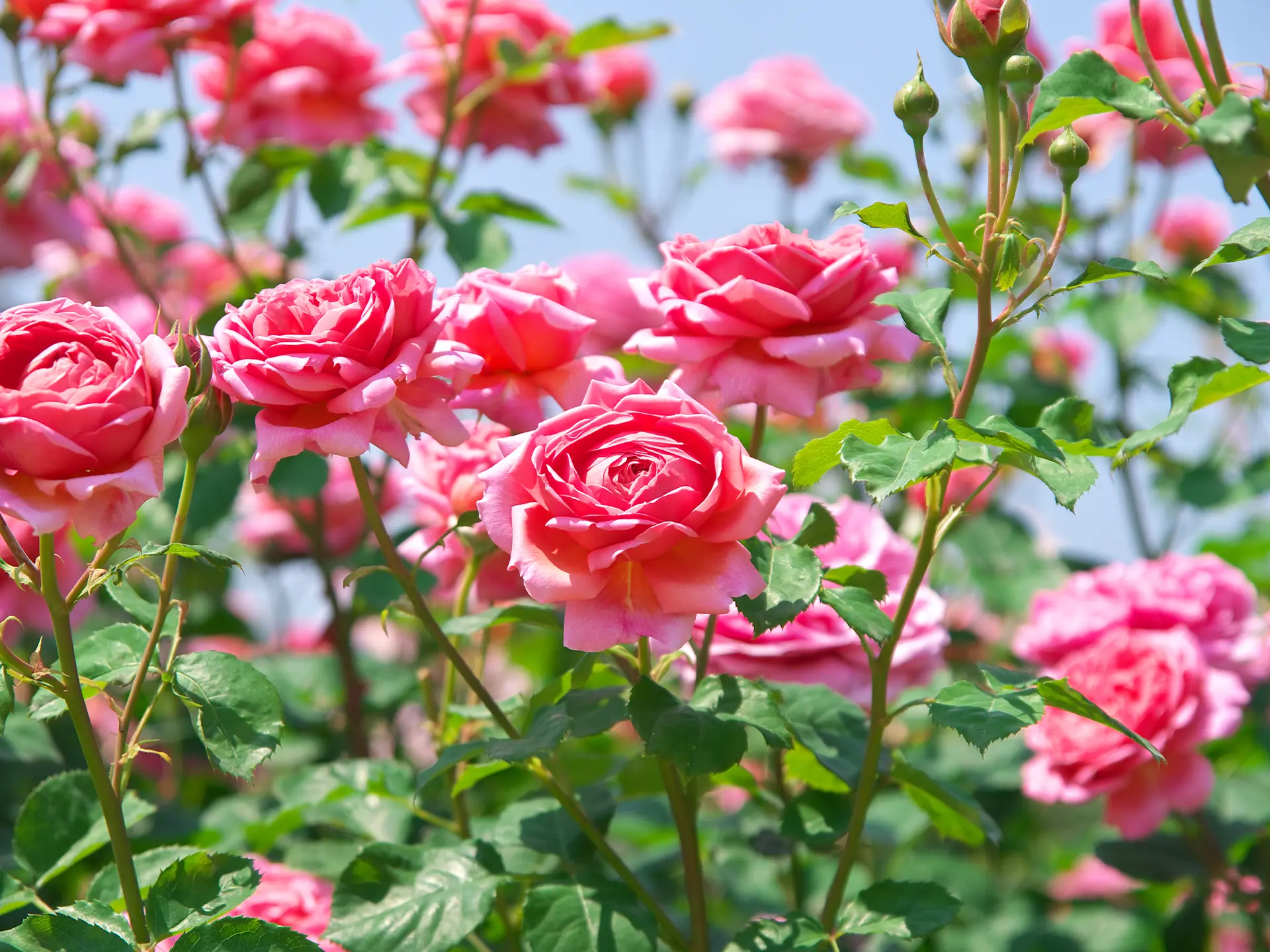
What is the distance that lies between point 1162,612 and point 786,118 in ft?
6.11

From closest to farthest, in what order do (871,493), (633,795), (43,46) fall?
(871,493), (633,795), (43,46)

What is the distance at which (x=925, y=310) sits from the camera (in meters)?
1.00

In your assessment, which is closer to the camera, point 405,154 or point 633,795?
point 633,795

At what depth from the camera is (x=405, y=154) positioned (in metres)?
2.08

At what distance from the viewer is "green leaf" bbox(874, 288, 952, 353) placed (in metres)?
0.94

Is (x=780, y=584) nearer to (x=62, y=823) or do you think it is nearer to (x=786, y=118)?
(x=62, y=823)

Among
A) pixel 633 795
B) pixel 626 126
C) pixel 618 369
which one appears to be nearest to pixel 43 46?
pixel 618 369

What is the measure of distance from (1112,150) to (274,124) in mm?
1806

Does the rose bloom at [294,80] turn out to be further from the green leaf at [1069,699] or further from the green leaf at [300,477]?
the green leaf at [1069,699]

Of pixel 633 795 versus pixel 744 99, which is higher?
pixel 744 99

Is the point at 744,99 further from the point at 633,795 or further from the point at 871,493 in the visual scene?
the point at 871,493

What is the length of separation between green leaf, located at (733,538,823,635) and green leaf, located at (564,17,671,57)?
1.33 meters

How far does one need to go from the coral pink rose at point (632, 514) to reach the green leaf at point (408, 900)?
1.09 feet

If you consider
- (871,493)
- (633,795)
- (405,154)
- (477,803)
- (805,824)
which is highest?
(871,493)
